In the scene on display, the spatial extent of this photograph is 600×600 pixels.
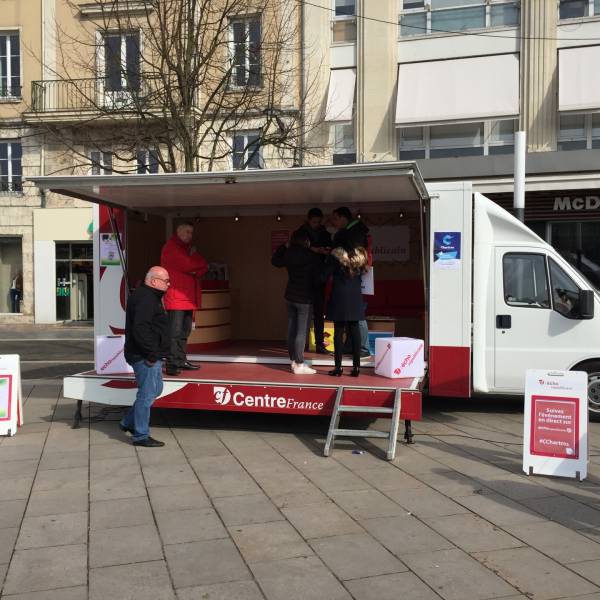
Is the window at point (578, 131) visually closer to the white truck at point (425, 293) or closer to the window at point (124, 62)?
the white truck at point (425, 293)

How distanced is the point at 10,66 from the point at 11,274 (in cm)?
744

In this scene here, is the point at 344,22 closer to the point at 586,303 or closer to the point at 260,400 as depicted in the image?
the point at 586,303

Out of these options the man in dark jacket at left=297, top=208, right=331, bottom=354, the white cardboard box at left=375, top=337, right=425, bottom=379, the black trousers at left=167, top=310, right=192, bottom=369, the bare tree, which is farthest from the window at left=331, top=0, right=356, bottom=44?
the white cardboard box at left=375, top=337, right=425, bottom=379

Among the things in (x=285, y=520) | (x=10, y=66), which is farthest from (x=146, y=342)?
(x=10, y=66)

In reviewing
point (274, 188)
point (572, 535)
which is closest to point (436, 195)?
point (274, 188)

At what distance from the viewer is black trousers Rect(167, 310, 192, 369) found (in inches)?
303

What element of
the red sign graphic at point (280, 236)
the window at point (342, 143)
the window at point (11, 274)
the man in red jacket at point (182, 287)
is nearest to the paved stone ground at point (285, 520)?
the man in red jacket at point (182, 287)

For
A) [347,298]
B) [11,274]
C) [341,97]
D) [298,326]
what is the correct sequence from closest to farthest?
[347,298] → [298,326] → [341,97] → [11,274]

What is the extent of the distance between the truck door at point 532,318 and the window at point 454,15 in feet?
40.4

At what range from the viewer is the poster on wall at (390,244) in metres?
10.6

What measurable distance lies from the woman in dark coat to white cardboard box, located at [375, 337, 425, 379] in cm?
34

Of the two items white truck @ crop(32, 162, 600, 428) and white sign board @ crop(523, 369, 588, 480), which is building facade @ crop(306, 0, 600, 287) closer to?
white truck @ crop(32, 162, 600, 428)

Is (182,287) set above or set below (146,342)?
above

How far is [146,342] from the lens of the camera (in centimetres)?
646
